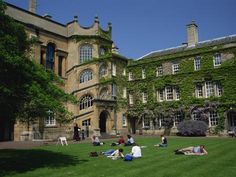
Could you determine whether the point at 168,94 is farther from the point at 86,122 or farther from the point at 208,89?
the point at 86,122

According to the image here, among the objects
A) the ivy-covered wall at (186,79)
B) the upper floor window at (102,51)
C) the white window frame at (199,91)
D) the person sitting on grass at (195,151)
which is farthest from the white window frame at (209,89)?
the person sitting on grass at (195,151)

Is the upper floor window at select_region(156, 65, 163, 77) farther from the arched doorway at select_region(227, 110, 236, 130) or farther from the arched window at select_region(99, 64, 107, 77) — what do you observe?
the arched doorway at select_region(227, 110, 236, 130)

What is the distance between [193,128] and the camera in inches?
1288

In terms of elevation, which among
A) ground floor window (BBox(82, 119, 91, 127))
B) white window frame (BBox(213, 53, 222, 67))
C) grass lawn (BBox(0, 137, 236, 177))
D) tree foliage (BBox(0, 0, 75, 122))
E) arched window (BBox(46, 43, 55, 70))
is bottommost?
grass lawn (BBox(0, 137, 236, 177))

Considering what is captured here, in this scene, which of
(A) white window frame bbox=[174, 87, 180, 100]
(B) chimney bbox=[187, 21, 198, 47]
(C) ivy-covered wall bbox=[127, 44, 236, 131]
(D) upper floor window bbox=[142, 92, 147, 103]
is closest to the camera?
(C) ivy-covered wall bbox=[127, 44, 236, 131]

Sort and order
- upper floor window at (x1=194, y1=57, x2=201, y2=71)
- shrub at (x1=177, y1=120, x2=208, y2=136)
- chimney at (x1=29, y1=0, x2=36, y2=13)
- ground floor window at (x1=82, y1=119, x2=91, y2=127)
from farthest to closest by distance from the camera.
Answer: chimney at (x1=29, y1=0, x2=36, y2=13) → upper floor window at (x1=194, y1=57, x2=201, y2=71) → ground floor window at (x1=82, y1=119, x2=91, y2=127) → shrub at (x1=177, y1=120, x2=208, y2=136)

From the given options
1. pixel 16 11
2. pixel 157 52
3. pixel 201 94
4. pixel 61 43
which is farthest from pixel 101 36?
pixel 201 94

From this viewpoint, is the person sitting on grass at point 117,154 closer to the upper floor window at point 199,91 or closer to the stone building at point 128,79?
the stone building at point 128,79

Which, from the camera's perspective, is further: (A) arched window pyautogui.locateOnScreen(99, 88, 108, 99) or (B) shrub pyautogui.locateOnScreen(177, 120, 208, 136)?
(A) arched window pyautogui.locateOnScreen(99, 88, 108, 99)

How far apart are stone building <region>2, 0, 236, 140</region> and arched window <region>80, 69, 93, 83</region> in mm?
142

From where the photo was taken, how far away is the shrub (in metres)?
32.5

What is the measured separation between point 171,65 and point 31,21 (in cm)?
2003

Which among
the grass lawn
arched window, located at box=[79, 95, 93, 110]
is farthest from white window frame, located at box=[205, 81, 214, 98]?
the grass lawn

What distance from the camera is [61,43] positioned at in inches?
1660
